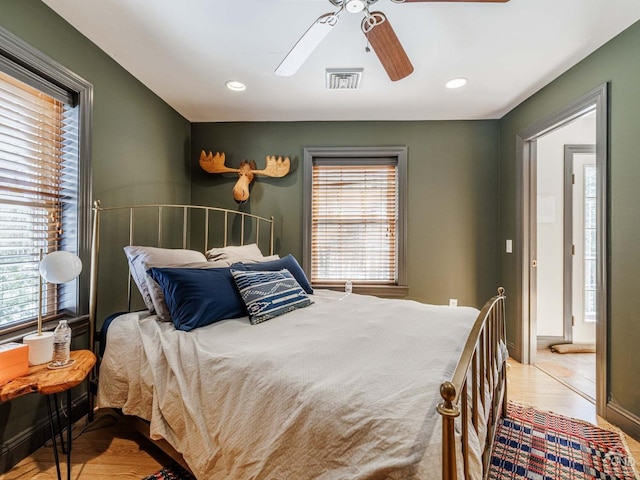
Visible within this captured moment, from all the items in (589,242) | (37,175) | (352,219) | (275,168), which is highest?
(275,168)

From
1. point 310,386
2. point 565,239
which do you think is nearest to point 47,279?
point 310,386

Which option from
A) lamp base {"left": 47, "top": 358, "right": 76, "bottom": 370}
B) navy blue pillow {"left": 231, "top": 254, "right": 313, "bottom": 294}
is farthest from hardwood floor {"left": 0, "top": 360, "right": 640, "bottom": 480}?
navy blue pillow {"left": 231, "top": 254, "right": 313, "bottom": 294}

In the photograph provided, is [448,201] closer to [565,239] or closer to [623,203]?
[565,239]

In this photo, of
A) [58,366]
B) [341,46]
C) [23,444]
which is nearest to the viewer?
[58,366]

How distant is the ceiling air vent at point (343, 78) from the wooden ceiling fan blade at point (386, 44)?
501 millimetres

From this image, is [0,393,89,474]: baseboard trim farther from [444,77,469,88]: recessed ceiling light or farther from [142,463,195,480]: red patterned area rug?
[444,77,469,88]: recessed ceiling light

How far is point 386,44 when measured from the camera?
1755 millimetres

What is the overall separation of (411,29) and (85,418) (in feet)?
10.6

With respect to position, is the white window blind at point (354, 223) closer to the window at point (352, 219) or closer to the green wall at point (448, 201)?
the window at point (352, 219)

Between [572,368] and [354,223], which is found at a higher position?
[354,223]

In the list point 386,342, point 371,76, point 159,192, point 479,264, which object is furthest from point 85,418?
point 479,264

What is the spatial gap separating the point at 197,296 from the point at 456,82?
8.37ft

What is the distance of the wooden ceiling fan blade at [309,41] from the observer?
1495 millimetres

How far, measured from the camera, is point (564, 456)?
1.72 metres
